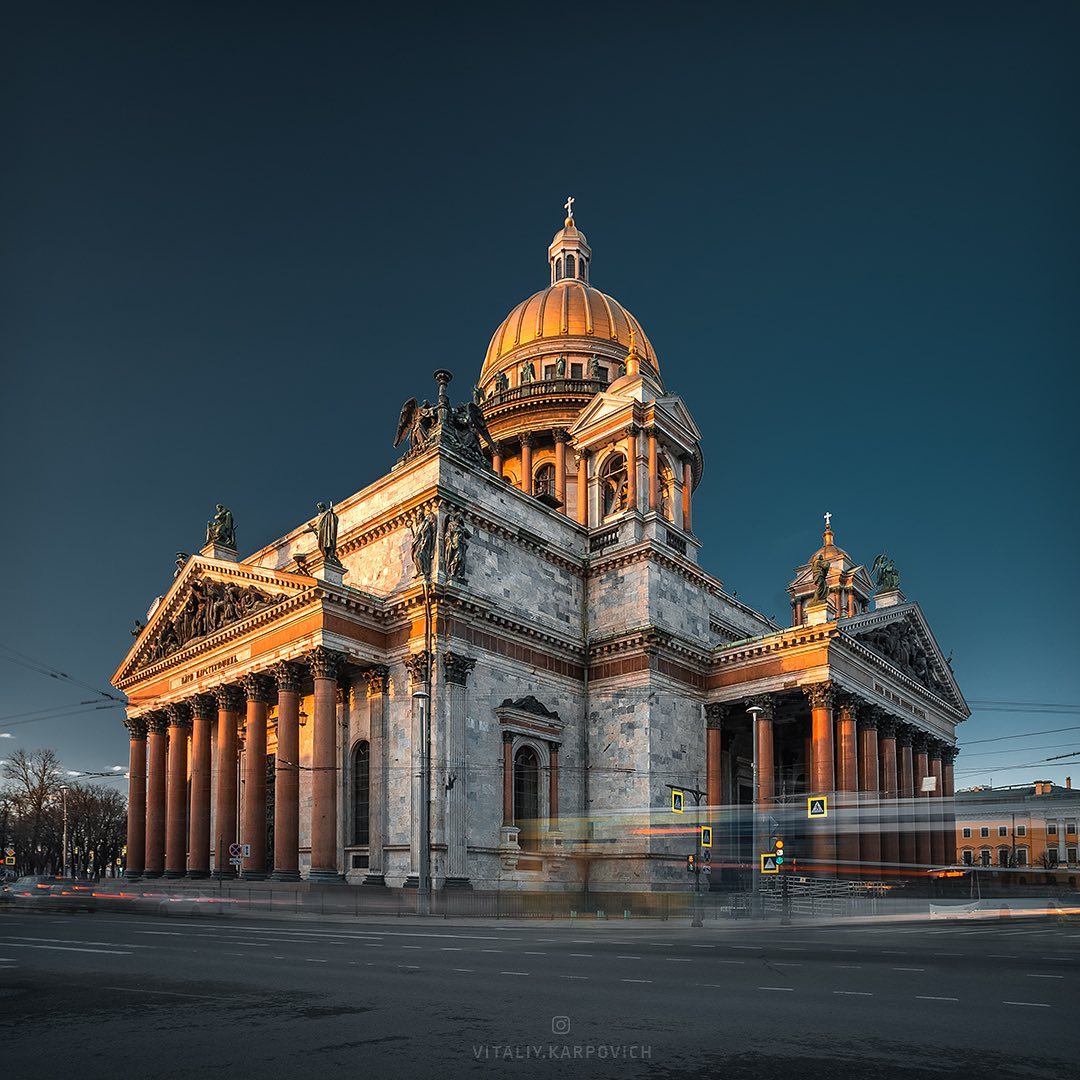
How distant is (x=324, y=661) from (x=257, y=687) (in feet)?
19.9

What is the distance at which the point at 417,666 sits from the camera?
37562 millimetres

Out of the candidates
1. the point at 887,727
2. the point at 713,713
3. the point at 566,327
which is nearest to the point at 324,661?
the point at 713,713

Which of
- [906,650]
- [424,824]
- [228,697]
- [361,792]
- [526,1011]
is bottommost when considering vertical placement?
[424,824]

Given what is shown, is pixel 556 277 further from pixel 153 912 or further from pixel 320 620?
pixel 153 912

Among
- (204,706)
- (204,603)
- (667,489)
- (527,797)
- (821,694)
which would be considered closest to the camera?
(527,797)

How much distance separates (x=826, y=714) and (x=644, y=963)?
88.2 feet

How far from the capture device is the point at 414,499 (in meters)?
40.3

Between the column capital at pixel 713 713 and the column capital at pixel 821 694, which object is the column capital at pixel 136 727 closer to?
the column capital at pixel 713 713

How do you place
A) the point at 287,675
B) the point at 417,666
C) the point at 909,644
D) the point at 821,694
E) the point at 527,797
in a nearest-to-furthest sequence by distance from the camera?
the point at 417,666 < the point at 287,675 < the point at 527,797 < the point at 821,694 < the point at 909,644

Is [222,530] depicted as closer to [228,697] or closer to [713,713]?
[228,697]

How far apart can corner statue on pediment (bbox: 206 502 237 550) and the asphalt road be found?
29.9 m

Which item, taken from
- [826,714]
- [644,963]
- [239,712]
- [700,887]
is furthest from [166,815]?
[644,963]

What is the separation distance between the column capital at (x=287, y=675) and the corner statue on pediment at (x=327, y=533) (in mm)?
4574

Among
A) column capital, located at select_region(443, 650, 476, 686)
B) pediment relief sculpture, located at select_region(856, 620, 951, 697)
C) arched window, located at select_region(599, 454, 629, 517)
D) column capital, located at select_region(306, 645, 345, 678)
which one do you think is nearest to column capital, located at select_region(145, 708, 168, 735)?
column capital, located at select_region(306, 645, 345, 678)
